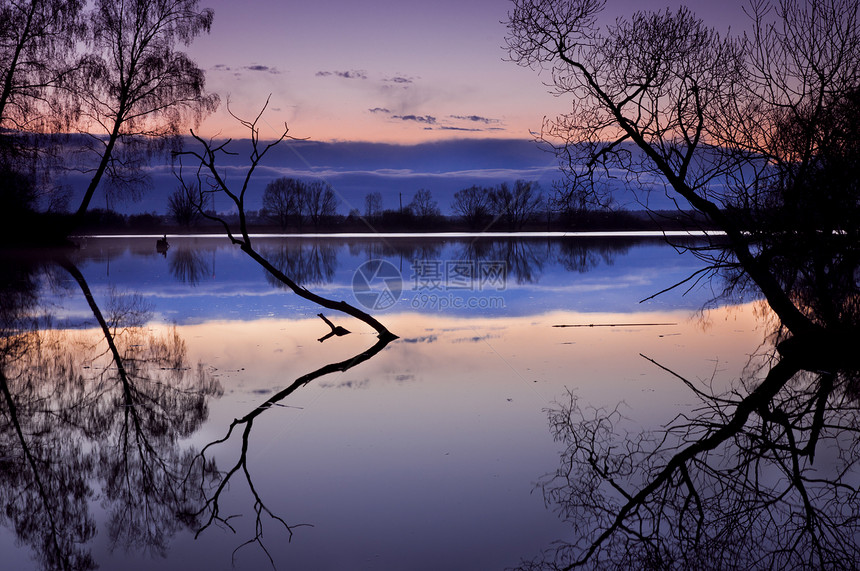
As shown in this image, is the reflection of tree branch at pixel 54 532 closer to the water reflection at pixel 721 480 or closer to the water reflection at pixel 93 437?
the water reflection at pixel 93 437

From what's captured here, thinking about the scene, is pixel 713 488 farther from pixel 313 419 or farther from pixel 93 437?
pixel 93 437

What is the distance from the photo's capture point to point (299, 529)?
11.3 feet

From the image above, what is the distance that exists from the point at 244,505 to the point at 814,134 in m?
7.83

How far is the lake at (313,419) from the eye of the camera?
3.39 m

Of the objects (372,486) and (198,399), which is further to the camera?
(198,399)

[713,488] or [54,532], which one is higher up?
[713,488]

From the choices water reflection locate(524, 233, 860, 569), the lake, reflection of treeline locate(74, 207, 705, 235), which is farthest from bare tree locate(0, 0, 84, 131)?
reflection of treeline locate(74, 207, 705, 235)

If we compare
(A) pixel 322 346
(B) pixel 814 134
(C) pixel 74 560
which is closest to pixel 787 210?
(B) pixel 814 134

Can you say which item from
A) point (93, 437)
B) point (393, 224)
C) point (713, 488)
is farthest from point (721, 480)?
point (393, 224)

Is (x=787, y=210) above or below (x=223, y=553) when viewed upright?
above

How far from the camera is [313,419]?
5.38 meters

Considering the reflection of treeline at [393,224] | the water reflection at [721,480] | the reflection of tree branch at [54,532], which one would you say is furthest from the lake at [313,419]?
the reflection of treeline at [393,224]

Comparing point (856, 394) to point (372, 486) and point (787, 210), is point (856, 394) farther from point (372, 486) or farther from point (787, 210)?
point (372, 486)

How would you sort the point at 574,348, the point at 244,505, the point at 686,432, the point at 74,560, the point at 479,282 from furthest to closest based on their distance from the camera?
the point at 479,282, the point at 574,348, the point at 686,432, the point at 244,505, the point at 74,560
